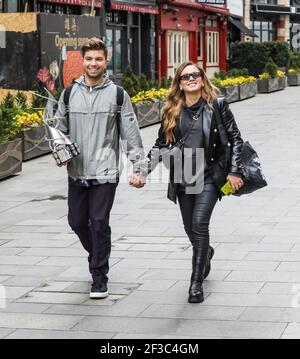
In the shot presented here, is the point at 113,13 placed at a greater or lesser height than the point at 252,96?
greater

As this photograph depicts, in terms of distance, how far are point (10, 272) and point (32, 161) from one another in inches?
327

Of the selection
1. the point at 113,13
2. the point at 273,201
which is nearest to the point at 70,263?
the point at 273,201

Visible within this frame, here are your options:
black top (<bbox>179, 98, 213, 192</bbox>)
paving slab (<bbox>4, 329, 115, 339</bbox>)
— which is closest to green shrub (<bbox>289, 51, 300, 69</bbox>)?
black top (<bbox>179, 98, 213, 192</bbox>)

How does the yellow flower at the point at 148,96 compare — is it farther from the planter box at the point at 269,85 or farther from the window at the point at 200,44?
the window at the point at 200,44

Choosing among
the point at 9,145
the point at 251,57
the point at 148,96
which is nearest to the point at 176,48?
the point at 251,57

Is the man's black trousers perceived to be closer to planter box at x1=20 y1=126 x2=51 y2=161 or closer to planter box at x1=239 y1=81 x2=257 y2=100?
planter box at x1=20 y1=126 x2=51 y2=161

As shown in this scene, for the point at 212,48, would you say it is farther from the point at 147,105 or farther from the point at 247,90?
the point at 147,105

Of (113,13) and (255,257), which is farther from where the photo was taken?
(113,13)

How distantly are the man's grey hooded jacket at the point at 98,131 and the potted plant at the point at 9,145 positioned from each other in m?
6.70

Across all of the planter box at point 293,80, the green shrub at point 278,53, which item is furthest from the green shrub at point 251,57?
the planter box at point 293,80

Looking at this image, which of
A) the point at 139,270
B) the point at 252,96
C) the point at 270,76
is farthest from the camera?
the point at 270,76

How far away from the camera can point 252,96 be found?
3334cm

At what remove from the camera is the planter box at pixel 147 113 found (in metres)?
21.9

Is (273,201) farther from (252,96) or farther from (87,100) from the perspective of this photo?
(252,96)
